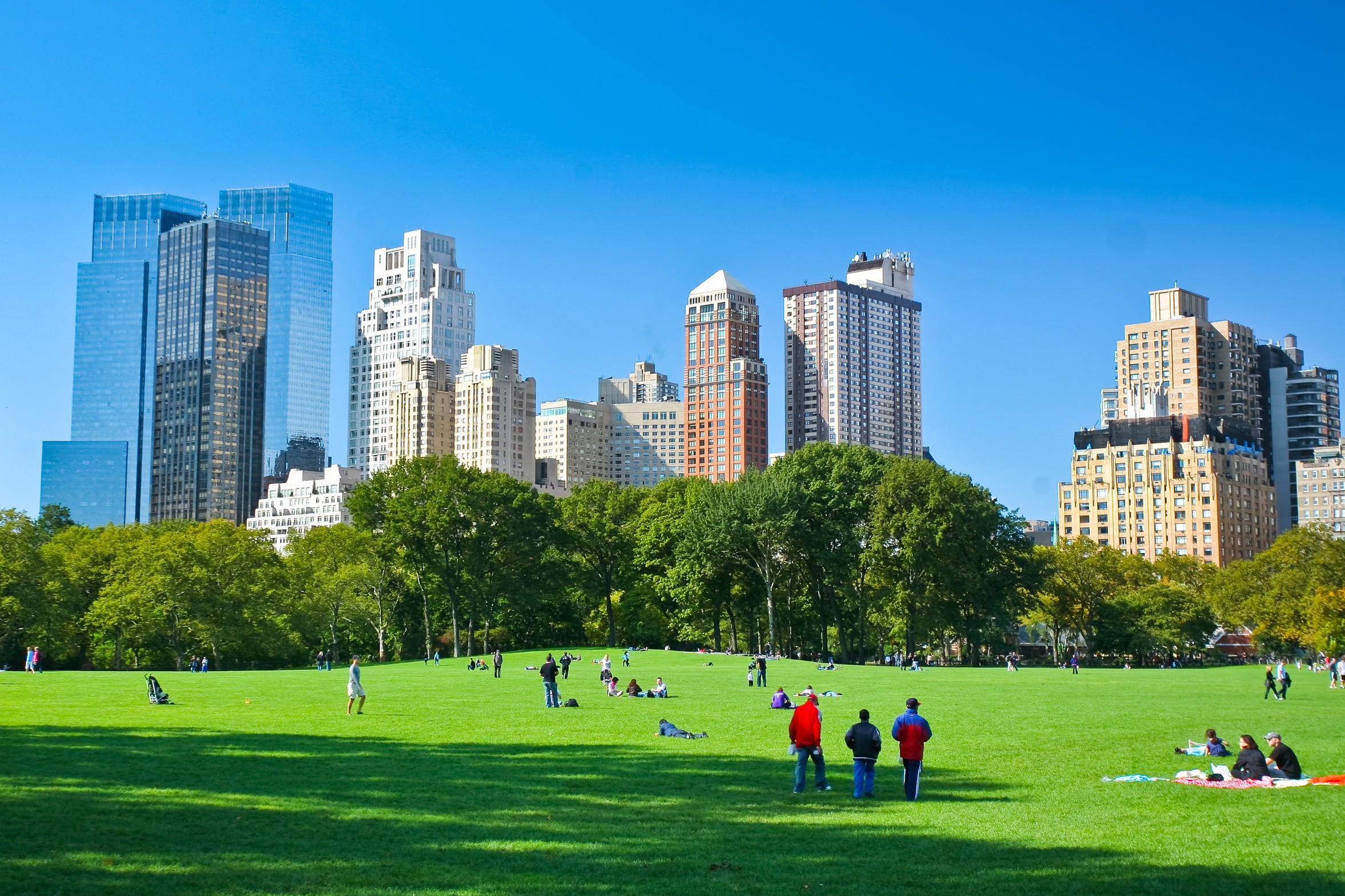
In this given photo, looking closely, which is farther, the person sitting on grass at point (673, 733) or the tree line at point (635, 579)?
the tree line at point (635, 579)

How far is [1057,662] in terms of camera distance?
110375 mm

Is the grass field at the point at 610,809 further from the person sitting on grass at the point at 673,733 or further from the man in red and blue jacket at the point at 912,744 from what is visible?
the person sitting on grass at the point at 673,733

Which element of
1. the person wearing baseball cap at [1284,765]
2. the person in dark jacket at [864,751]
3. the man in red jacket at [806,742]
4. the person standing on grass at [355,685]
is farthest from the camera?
the person standing on grass at [355,685]

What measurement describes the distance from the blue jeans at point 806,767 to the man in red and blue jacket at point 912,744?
1.39 m

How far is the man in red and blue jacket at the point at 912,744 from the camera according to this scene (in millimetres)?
19750

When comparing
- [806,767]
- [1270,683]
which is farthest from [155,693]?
[1270,683]

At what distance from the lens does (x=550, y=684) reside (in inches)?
1492

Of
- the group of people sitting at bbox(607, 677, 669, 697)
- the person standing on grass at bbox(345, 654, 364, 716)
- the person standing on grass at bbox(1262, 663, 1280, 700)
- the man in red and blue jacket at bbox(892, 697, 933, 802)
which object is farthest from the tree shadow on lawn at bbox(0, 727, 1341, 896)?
the person standing on grass at bbox(1262, 663, 1280, 700)

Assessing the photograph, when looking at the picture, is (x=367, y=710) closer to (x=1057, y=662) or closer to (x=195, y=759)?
(x=195, y=759)

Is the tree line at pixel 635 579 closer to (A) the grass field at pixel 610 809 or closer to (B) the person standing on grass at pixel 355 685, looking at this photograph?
(A) the grass field at pixel 610 809

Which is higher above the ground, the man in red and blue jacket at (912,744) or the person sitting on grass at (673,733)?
the man in red and blue jacket at (912,744)

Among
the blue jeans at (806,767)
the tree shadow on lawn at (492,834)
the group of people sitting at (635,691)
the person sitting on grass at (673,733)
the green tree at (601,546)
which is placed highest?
the green tree at (601,546)

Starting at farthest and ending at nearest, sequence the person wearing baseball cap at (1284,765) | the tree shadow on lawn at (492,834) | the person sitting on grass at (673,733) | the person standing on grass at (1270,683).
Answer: the person standing on grass at (1270,683)
the person sitting on grass at (673,733)
the person wearing baseball cap at (1284,765)
the tree shadow on lawn at (492,834)

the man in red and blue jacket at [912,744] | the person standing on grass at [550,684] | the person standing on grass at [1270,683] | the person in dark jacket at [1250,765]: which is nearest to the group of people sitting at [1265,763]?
the person in dark jacket at [1250,765]
